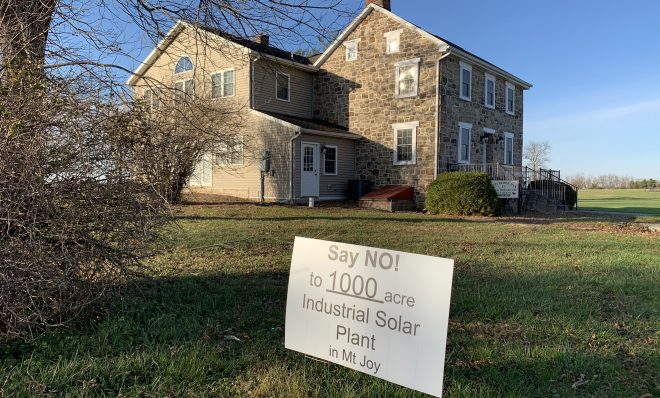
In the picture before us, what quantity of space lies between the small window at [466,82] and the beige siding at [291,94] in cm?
689

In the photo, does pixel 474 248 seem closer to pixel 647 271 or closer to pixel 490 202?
pixel 647 271

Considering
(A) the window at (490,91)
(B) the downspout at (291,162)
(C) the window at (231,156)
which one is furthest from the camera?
(A) the window at (490,91)

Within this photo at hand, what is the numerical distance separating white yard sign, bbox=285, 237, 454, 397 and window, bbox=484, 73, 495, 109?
20180mm

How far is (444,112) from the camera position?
60.2 feet

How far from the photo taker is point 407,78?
18.9 meters

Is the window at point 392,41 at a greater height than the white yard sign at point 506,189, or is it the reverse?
the window at point 392,41

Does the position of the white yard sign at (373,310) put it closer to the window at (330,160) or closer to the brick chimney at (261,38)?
the brick chimney at (261,38)

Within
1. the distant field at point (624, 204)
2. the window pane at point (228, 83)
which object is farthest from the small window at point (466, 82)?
the distant field at point (624, 204)

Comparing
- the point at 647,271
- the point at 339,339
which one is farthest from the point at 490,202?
the point at 339,339

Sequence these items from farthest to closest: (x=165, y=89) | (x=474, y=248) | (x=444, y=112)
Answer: (x=444, y=112), (x=474, y=248), (x=165, y=89)

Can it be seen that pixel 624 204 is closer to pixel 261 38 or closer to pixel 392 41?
pixel 392 41

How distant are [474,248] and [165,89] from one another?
5.82m

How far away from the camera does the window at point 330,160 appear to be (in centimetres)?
1919

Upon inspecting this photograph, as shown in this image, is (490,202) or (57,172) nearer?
(57,172)
